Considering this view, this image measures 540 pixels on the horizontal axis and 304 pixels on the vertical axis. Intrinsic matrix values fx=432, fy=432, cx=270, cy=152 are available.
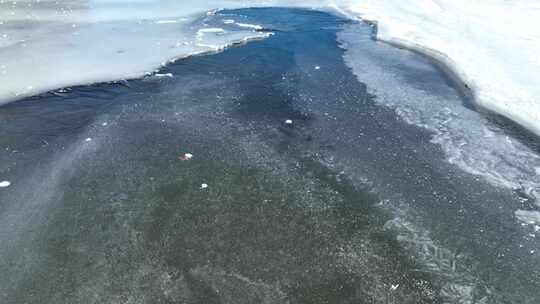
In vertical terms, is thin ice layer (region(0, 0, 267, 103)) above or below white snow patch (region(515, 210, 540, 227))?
above

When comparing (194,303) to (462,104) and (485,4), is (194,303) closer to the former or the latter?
(462,104)

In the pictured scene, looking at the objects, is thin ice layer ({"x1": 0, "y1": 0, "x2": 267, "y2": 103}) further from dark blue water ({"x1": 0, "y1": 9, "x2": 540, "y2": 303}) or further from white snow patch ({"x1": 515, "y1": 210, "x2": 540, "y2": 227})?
white snow patch ({"x1": 515, "y1": 210, "x2": 540, "y2": 227})

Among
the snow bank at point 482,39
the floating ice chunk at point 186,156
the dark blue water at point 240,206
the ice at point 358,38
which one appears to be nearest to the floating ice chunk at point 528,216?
the dark blue water at point 240,206

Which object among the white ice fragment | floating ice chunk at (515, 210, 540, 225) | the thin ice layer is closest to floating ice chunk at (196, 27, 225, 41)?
the thin ice layer

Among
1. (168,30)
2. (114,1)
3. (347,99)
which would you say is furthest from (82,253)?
(114,1)

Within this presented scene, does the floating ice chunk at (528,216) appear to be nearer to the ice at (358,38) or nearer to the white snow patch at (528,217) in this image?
the white snow patch at (528,217)

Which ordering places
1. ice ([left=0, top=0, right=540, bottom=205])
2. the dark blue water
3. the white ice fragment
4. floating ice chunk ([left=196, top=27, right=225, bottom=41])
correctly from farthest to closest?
floating ice chunk ([left=196, top=27, right=225, bottom=41]) < ice ([left=0, top=0, right=540, bottom=205]) < the white ice fragment < the dark blue water

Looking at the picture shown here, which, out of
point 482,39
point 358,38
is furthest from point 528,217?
point 358,38

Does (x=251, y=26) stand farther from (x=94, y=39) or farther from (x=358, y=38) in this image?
(x=94, y=39)
